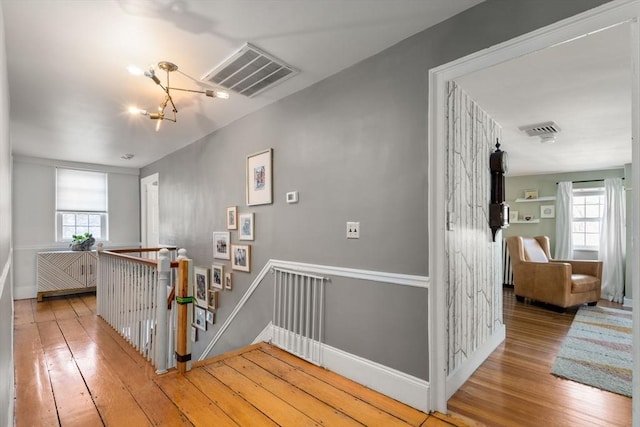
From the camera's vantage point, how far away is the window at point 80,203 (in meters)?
5.59

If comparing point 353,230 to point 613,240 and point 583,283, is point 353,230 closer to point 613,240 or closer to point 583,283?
point 583,283

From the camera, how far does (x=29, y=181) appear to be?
17.3 ft

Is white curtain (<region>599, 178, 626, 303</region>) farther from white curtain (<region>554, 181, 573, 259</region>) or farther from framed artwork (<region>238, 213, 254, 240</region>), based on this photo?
framed artwork (<region>238, 213, 254, 240</region>)

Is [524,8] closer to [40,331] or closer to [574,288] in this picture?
[574,288]

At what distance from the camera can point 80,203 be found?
5.77 m

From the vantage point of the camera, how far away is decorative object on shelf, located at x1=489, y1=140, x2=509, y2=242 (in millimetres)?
3054

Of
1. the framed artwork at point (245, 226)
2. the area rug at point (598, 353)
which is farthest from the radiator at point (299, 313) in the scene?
the area rug at point (598, 353)

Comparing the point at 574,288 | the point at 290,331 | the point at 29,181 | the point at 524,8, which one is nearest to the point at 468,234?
the point at 524,8

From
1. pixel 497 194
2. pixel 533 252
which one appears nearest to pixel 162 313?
pixel 497 194

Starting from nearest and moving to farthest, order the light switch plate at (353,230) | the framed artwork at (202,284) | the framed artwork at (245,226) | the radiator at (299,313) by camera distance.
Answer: the light switch plate at (353,230) < the radiator at (299,313) < the framed artwork at (245,226) < the framed artwork at (202,284)

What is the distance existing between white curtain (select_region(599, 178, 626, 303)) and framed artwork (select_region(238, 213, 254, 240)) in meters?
5.79

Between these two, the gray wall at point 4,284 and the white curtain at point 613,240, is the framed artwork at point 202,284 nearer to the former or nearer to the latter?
the gray wall at point 4,284

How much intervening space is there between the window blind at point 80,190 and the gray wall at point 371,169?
4.36m

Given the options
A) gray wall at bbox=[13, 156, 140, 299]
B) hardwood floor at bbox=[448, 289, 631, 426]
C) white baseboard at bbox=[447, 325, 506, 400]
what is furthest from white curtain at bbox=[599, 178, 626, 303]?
gray wall at bbox=[13, 156, 140, 299]
